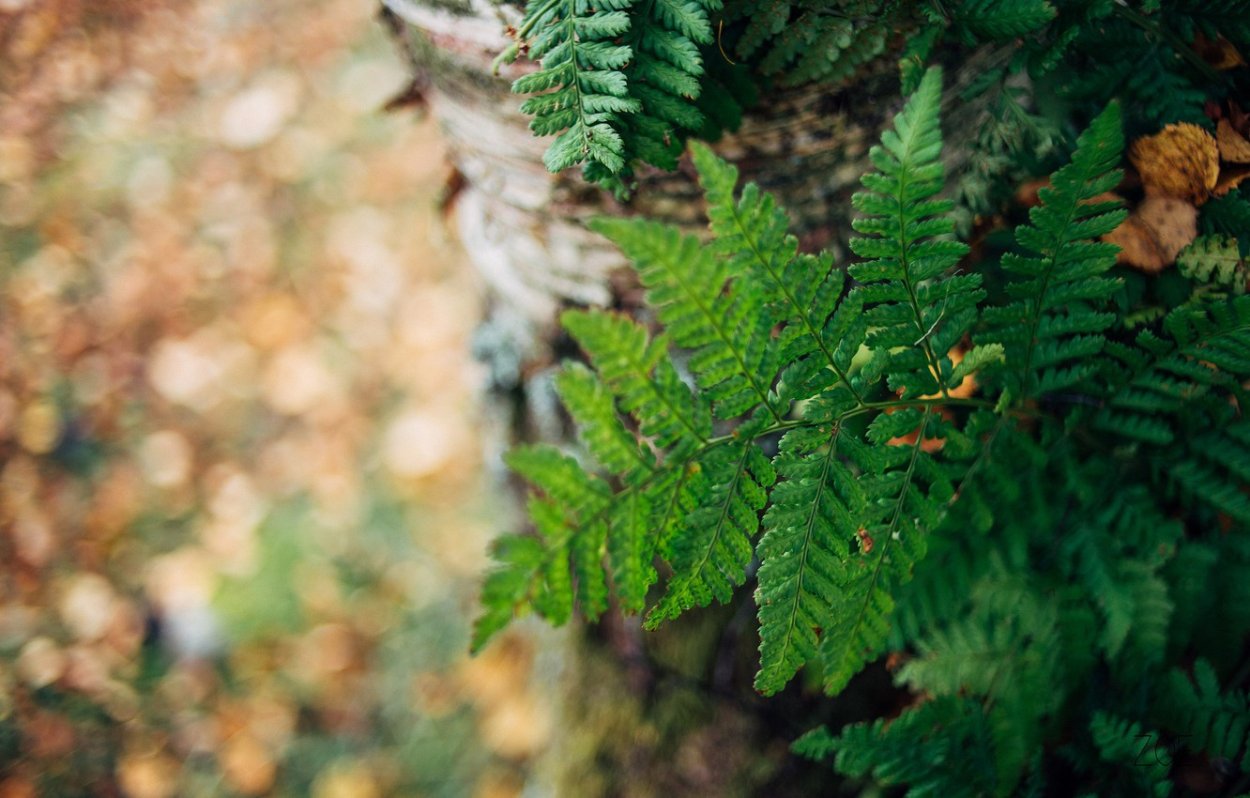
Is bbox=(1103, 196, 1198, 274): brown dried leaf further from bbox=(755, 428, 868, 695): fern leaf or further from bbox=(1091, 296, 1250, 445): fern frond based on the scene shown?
bbox=(755, 428, 868, 695): fern leaf

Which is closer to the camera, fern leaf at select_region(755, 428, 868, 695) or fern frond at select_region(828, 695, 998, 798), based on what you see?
fern leaf at select_region(755, 428, 868, 695)

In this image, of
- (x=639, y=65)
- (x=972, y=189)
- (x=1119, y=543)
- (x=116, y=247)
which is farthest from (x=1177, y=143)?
(x=116, y=247)

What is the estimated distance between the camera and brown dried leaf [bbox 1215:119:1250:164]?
1.21m

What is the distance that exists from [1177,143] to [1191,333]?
0.31 meters

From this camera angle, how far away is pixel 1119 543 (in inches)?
52.4

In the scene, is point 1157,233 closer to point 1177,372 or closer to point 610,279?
point 1177,372

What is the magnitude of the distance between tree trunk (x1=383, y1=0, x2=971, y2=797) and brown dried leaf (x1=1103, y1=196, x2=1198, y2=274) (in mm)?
439

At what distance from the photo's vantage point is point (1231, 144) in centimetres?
122

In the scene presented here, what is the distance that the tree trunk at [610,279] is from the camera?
4.36ft

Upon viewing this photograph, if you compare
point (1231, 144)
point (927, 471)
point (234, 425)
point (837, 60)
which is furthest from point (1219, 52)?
point (234, 425)

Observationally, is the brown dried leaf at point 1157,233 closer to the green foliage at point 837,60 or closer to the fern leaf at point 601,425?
the green foliage at point 837,60

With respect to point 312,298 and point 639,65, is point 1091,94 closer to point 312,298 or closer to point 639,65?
point 639,65

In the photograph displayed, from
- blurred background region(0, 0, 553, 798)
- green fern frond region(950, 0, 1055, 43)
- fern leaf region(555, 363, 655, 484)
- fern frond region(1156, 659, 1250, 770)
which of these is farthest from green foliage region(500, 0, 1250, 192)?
blurred background region(0, 0, 553, 798)

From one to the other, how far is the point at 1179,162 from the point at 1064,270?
1.15ft
